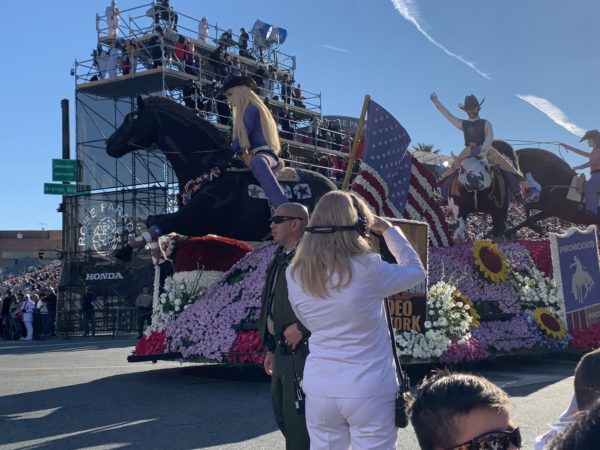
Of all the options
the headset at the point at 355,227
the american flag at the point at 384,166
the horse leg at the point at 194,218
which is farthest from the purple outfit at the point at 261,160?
the headset at the point at 355,227

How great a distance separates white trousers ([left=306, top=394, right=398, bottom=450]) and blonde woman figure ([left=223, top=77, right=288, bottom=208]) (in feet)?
20.1

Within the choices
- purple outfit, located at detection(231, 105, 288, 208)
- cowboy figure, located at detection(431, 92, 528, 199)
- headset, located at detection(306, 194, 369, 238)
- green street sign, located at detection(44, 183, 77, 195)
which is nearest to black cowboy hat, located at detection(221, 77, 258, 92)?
purple outfit, located at detection(231, 105, 288, 208)

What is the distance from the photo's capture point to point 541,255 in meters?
12.3

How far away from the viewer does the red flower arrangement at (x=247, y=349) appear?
884 cm

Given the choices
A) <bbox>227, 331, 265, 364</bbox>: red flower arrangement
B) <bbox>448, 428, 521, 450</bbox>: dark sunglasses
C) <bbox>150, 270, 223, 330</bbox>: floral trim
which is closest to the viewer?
<bbox>448, 428, 521, 450</bbox>: dark sunglasses

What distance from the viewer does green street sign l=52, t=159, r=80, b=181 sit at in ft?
99.5

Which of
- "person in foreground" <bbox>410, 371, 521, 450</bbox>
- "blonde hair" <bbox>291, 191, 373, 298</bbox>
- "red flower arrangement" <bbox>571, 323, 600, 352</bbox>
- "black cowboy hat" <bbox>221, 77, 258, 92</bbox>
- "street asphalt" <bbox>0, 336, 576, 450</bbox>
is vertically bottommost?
"street asphalt" <bbox>0, 336, 576, 450</bbox>

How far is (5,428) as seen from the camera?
6637 mm

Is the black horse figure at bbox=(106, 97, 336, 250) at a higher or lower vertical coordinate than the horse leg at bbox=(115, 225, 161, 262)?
higher

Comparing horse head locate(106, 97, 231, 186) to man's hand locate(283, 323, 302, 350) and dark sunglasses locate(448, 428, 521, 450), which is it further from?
dark sunglasses locate(448, 428, 521, 450)

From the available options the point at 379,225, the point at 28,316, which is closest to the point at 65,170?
the point at 28,316

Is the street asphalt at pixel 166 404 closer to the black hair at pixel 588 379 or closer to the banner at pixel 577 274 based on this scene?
the banner at pixel 577 274

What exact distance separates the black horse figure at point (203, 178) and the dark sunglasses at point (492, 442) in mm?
7622

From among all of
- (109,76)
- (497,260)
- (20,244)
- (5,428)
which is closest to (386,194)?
(497,260)
